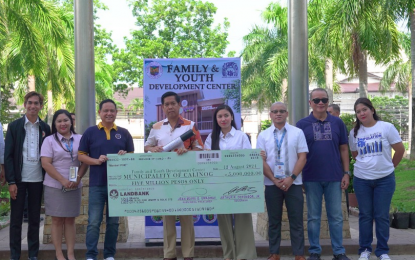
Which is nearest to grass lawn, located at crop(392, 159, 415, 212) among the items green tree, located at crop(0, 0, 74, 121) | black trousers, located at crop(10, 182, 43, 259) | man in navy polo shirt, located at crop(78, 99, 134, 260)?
man in navy polo shirt, located at crop(78, 99, 134, 260)

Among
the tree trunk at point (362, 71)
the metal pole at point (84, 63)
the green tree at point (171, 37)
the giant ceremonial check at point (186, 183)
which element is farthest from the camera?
the green tree at point (171, 37)

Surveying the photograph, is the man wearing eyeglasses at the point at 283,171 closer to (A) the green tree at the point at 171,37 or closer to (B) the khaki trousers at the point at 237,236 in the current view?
(B) the khaki trousers at the point at 237,236

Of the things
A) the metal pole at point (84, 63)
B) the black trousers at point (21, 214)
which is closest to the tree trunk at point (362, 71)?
the metal pole at point (84, 63)

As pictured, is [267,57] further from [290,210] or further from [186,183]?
[186,183]

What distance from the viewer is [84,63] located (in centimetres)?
934

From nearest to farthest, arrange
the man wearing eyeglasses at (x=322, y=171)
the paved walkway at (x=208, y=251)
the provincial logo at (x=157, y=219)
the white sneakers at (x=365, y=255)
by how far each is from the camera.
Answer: the man wearing eyeglasses at (x=322, y=171)
the white sneakers at (x=365, y=255)
the paved walkway at (x=208, y=251)
the provincial logo at (x=157, y=219)

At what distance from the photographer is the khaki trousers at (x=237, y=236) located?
292 inches

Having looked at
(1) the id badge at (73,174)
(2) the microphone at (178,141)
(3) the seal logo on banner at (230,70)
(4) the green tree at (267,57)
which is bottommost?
(1) the id badge at (73,174)

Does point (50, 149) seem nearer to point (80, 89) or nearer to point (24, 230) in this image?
point (80, 89)

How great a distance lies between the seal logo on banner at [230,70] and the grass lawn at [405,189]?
4.40 meters

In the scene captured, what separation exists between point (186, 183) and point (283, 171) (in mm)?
1174

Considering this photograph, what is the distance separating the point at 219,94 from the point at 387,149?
2.45 m

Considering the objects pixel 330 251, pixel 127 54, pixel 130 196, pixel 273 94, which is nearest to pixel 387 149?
pixel 330 251

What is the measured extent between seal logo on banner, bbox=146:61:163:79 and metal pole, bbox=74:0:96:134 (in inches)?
44.2
